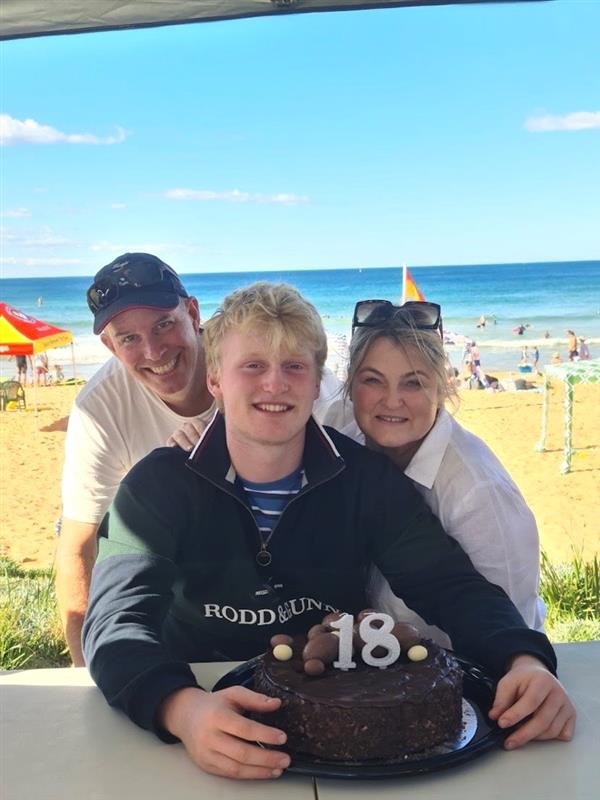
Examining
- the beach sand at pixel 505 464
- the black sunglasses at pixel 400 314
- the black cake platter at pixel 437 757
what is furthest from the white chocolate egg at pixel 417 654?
the beach sand at pixel 505 464

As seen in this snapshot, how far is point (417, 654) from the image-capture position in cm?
132

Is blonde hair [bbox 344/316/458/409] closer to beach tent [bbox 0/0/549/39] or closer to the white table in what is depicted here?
the white table

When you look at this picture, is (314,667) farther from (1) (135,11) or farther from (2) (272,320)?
(1) (135,11)

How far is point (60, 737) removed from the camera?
1.30m

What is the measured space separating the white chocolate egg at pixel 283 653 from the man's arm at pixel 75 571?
52.9 inches

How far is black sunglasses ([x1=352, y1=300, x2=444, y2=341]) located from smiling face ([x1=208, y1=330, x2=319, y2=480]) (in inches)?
11.1

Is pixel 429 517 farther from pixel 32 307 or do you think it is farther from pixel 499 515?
pixel 32 307

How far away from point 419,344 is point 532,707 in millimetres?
866

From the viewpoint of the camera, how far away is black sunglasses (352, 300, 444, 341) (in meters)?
1.94

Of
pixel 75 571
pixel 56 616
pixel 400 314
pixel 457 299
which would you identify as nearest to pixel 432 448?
pixel 400 314

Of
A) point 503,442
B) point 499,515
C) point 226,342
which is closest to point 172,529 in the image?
point 226,342

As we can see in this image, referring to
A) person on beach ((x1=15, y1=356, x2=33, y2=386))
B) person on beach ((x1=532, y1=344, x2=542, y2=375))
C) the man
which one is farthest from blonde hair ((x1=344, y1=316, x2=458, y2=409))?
person on beach ((x1=15, y1=356, x2=33, y2=386))

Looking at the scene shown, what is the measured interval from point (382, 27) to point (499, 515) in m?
37.4

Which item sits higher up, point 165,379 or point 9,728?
point 165,379
